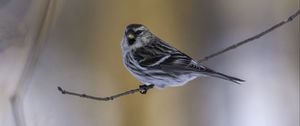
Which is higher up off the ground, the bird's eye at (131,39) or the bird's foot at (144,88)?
the bird's eye at (131,39)

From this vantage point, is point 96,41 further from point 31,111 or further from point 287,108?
point 287,108

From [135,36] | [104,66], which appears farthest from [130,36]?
[104,66]

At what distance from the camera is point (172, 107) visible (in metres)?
0.89

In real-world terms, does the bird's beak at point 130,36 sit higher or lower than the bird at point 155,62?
higher

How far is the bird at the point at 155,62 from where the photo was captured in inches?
29.0

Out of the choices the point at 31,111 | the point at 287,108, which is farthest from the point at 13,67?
the point at 287,108

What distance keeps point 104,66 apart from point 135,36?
0.12 m

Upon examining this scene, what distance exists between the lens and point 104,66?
0.81 m

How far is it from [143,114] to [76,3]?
220mm

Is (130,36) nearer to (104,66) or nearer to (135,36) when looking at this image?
(135,36)

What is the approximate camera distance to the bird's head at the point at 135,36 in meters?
0.71

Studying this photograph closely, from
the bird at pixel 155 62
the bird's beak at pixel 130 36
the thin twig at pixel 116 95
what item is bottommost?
the thin twig at pixel 116 95

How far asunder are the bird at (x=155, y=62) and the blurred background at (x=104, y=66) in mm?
49

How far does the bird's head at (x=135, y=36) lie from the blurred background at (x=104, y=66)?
2.3 inches
